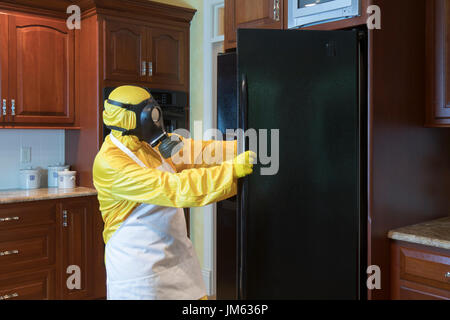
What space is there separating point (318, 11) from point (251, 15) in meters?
0.47

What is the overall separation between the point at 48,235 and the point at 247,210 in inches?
80.0

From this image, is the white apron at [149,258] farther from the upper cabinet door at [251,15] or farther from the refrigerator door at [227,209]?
the upper cabinet door at [251,15]

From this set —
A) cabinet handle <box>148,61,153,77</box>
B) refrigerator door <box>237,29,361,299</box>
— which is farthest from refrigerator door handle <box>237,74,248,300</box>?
cabinet handle <box>148,61,153,77</box>

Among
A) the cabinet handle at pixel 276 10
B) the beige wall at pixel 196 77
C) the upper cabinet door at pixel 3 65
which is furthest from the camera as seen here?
the beige wall at pixel 196 77

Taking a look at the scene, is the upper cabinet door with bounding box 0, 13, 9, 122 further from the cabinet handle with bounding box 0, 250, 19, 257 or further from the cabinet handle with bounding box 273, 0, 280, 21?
the cabinet handle with bounding box 273, 0, 280, 21

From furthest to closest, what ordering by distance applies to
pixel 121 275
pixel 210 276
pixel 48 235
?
pixel 210 276, pixel 48 235, pixel 121 275

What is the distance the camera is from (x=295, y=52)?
1921 mm

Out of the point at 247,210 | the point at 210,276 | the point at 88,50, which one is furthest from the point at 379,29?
the point at 210,276

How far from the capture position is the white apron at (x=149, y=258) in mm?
1933

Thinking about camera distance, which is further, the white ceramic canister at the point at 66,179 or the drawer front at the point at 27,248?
the white ceramic canister at the point at 66,179

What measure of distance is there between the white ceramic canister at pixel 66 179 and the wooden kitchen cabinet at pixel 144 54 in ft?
2.67

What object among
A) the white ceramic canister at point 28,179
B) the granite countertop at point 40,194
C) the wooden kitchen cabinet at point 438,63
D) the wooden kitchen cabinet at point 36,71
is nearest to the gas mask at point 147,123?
the wooden kitchen cabinet at point 438,63

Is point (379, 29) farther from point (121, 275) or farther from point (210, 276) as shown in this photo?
point (210, 276)
